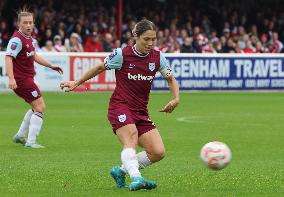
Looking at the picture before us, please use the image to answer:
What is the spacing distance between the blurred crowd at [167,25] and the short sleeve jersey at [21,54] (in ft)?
48.0

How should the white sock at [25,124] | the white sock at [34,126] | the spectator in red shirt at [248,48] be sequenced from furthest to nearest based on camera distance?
the spectator in red shirt at [248,48] < the white sock at [25,124] < the white sock at [34,126]

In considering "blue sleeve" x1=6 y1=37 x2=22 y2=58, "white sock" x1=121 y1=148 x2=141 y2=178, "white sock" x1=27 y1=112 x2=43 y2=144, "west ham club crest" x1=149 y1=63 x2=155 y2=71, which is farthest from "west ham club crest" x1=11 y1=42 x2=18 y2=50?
"white sock" x1=121 y1=148 x2=141 y2=178

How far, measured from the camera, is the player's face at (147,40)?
982cm

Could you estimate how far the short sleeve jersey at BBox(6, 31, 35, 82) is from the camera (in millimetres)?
14266

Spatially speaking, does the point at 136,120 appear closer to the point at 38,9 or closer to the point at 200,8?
the point at 38,9

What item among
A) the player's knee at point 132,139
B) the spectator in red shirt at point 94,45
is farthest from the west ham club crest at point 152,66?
the spectator in red shirt at point 94,45

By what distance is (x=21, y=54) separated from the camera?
47.6ft

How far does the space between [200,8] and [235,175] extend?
28646 mm

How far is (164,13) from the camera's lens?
122ft

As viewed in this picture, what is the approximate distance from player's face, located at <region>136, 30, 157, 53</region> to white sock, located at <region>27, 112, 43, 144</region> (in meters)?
4.96

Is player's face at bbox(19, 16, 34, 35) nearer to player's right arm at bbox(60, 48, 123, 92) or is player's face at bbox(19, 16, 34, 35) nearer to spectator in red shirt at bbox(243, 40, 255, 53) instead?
player's right arm at bbox(60, 48, 123, 92)

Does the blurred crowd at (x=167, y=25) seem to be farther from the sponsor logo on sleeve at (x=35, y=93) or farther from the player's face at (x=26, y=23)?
the player's face at (x=26, y=23)

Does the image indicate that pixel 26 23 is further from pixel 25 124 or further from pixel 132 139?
pixel 132 139

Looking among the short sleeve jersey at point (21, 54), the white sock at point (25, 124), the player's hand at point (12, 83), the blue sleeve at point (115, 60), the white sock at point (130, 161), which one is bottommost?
the white sock at point (25, 124)
